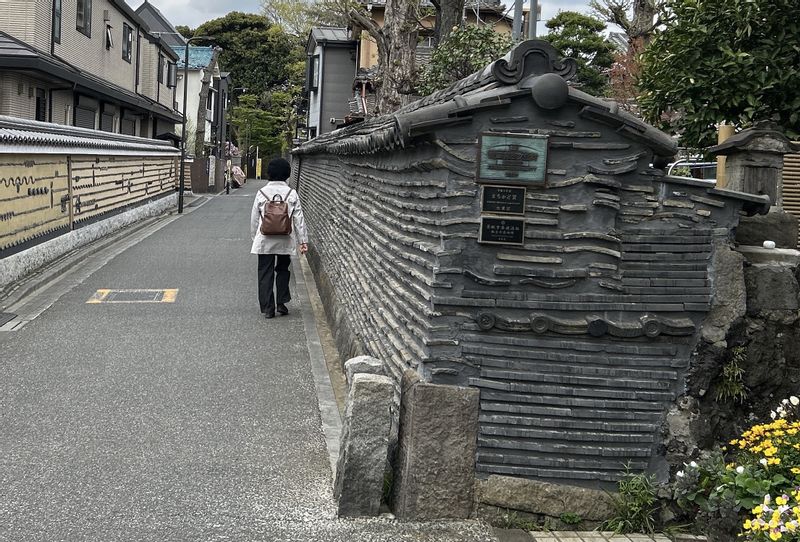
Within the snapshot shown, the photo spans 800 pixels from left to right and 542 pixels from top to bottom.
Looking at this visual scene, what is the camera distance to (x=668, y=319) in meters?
5.29

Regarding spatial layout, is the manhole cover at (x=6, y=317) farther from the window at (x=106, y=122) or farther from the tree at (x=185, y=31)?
the tree at (x=185, y=31)

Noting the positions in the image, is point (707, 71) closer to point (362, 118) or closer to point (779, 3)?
point (779, 3)

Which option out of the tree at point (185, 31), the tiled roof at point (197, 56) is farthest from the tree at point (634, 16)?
the tree at point (185, 31)

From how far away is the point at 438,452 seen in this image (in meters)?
5.06

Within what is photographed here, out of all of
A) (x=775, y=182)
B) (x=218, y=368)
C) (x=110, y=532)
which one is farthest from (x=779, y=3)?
(x=110, y=532)

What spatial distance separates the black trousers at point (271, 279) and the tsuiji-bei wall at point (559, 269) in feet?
19.9

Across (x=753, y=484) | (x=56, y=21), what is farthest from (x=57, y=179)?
(x=753, y=484)

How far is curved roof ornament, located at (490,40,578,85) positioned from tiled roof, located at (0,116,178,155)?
30.6ft

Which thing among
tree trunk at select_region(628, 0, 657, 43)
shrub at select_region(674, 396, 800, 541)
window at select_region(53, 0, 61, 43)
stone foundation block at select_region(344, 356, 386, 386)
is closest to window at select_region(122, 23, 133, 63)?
window at select_region(53, 0, 61, 43)

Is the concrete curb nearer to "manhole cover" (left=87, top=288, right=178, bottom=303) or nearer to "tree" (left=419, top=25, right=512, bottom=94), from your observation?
"manhole cover" (left=87, top=288, right=178, bottom=303)

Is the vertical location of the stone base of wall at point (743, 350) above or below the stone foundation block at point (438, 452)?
above

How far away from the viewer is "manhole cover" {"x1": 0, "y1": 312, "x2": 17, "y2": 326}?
420 inches

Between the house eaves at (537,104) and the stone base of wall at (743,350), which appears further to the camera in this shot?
the stone base of wall at (743,350)

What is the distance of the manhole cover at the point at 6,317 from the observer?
35.0 ft
